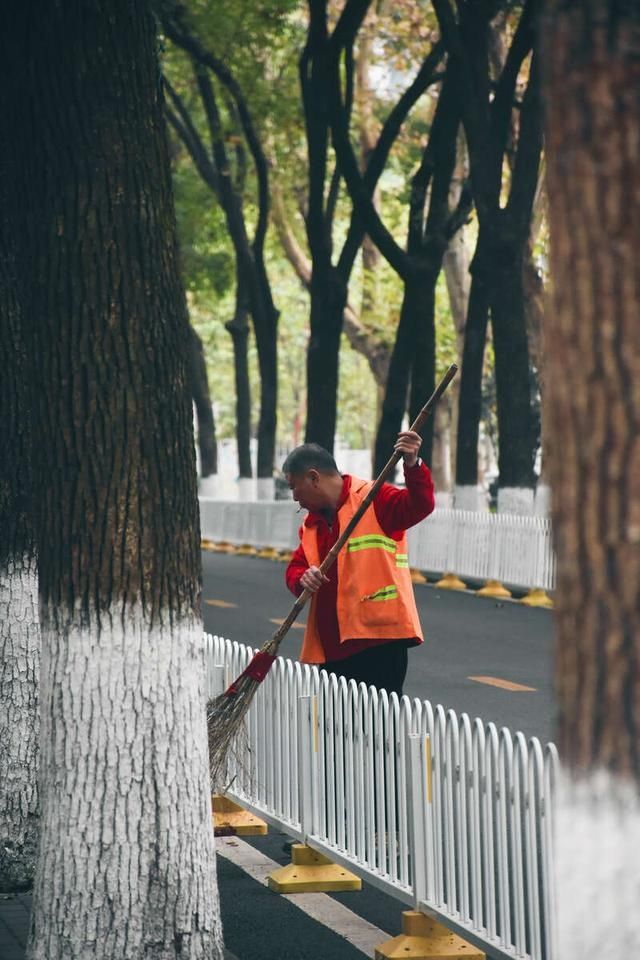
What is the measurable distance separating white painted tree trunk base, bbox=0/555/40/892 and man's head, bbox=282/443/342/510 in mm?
1265

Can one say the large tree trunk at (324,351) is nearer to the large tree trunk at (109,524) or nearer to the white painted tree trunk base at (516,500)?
the white painted tree trunk base at (516,500)

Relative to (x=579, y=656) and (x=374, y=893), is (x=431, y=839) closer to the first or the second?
(x=374, y=893)

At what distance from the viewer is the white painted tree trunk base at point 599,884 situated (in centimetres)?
332

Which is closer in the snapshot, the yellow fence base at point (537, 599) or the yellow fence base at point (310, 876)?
the yellow fence base at point (310, 876)

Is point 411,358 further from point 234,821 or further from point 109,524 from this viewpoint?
point 109,524

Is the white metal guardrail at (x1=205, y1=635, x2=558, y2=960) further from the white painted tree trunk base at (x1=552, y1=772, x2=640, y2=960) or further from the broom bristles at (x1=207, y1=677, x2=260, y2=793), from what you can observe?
the white painted tree trunk base at (x1=552, y1=772, x2=640, y2=960)

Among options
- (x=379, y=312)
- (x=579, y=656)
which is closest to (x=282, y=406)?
(x=379, y=312)

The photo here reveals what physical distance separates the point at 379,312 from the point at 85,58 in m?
35.8

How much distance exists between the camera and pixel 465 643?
17469 mm

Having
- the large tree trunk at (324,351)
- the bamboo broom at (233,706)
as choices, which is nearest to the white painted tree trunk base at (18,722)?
the bamboo broom at (233,706)

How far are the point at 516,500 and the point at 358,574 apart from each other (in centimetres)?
1520

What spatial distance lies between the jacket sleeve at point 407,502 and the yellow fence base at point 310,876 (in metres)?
1.54

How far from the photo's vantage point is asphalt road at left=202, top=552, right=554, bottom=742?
1330cm

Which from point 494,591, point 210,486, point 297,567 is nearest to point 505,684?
point 297,567
